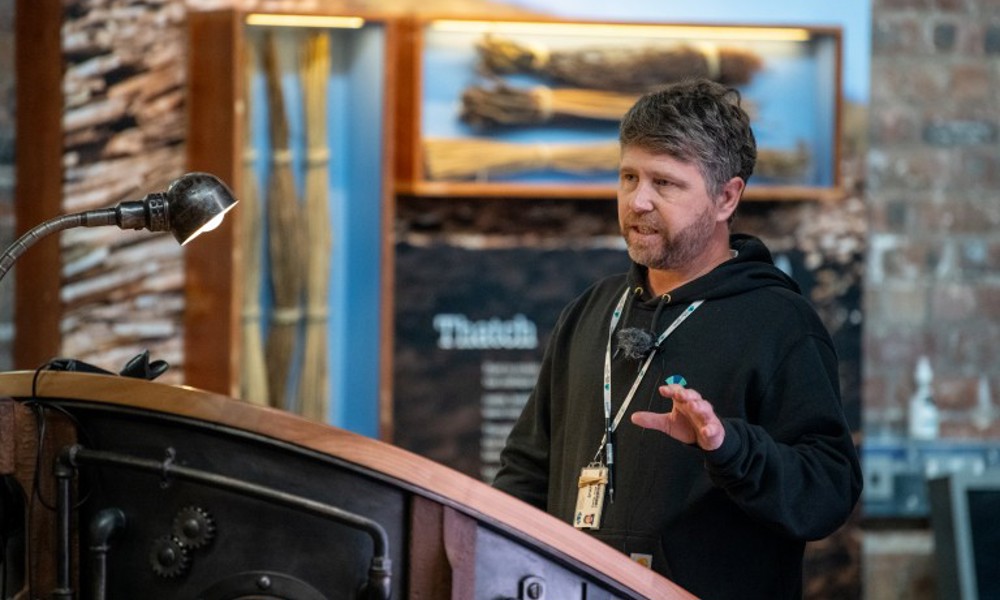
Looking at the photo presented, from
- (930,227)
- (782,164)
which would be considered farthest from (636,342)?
(930,227)

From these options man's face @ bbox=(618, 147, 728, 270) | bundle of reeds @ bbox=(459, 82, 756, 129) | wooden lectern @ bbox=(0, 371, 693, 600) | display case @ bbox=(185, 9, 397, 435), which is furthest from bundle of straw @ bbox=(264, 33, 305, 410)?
wooden lectern @ bbox=(0, 371, 693, 600)

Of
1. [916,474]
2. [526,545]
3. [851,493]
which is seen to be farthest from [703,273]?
[916,474]

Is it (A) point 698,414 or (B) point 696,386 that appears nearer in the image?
(A) point 698,414

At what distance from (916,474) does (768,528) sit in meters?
2.55

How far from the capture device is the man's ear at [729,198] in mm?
2424

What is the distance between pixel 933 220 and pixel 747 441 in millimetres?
→ 2862


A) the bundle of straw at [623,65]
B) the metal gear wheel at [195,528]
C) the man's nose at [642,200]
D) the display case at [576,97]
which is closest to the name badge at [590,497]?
the man's nose at [642,200]

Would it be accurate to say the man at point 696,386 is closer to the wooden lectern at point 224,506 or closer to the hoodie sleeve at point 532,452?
the hoodie sleeve at point 532,452

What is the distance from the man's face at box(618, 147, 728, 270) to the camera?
2365 mm

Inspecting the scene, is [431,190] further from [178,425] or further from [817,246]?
[178,425]

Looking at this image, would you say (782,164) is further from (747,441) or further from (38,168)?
(747,441)

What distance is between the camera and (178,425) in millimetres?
1648

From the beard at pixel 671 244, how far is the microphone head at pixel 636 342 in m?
0.11

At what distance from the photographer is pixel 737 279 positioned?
2.42m
